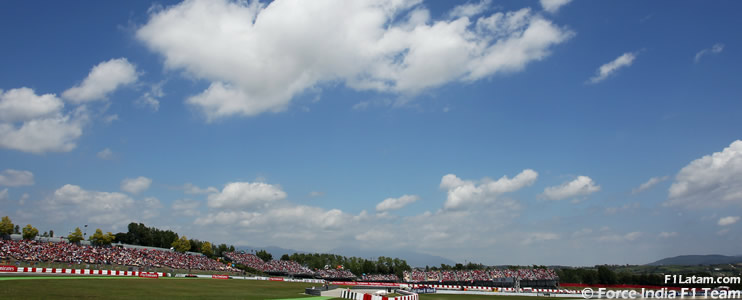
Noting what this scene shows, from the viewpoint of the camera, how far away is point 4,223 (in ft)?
356

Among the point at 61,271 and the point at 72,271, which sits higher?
the point at 61,271

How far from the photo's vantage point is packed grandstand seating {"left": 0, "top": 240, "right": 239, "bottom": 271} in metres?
79.4

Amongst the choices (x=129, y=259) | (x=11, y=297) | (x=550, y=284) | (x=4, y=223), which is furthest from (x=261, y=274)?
(x=11, y=297)

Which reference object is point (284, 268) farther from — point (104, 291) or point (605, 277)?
point (605, 277)

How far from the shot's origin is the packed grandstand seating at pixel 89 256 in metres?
79.4

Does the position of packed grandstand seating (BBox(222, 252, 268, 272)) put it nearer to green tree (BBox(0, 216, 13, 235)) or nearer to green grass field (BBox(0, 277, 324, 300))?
green tree (BBox(0, 216, 13, 235))

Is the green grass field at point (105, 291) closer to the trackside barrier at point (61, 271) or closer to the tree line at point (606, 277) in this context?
the trackside barrier at point (61, 271)

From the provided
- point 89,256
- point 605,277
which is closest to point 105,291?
point 89,256

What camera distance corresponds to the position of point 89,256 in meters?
89.4

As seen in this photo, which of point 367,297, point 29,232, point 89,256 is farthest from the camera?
point 29,232

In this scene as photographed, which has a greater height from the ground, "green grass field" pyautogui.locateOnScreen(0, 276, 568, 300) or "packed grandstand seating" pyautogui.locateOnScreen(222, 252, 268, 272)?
"green grass field" pyautogui.locateOnScreen(0, 276, 568, 300)

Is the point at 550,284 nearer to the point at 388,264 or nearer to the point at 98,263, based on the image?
the point at 388,264
